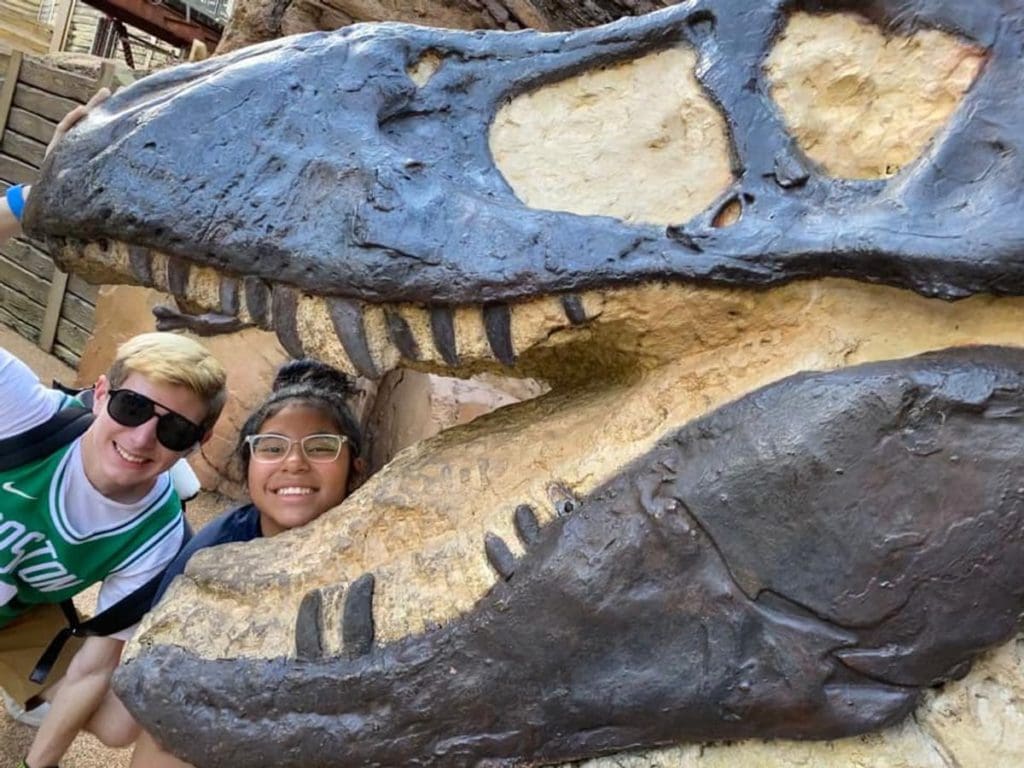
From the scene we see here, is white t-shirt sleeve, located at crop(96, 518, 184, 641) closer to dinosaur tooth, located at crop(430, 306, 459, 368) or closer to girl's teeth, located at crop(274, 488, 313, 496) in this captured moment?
girl's teeth, located at crop(274, 488, 313, 496)

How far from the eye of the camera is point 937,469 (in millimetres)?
991

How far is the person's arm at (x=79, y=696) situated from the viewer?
2137mm

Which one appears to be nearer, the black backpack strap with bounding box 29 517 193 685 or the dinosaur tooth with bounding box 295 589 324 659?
the dinosaur tooth with bounding box 295 589 324 659

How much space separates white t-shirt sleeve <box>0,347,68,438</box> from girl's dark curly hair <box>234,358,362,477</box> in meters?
0.42

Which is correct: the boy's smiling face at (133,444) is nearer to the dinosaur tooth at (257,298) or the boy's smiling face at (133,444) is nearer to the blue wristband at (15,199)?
the blue wristband at (15,199)

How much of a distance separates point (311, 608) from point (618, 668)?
0.37 meters

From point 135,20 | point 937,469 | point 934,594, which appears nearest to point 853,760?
point 934,594

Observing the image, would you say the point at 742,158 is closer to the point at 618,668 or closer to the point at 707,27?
the point at 707,27

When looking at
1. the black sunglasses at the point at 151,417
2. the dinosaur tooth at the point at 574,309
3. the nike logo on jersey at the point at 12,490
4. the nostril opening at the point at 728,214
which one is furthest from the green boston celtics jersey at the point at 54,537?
the nostril opening at the point at 728,214

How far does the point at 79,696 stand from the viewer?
7.05 ft

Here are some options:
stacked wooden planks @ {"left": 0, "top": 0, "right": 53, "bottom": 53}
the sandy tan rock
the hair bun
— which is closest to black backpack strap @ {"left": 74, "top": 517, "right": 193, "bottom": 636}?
the hair bun

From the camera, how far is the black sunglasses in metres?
1.82

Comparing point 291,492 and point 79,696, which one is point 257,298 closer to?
point 291,492

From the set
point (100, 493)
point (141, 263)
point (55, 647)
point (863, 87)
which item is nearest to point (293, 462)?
point (100, 493)
